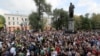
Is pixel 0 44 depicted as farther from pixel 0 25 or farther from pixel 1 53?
pixel 0 25

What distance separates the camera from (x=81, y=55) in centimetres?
1593

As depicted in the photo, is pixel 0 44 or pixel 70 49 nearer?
pixel 70 49

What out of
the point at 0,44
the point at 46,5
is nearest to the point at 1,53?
the point at 0,44

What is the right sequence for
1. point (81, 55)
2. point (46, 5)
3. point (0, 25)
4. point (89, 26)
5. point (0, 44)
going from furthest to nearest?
1. point (0, 25)
2. point (89, 26)
3. point (46, 5)
4. point (0, 44)
5. point (81, 55)

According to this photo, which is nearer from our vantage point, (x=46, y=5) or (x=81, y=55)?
(x=81, y=55)

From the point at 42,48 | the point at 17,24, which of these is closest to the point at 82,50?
the point at 42,48

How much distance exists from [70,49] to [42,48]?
165 centimetres

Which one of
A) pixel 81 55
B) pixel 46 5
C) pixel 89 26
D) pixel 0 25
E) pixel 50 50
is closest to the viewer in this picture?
pixel 81 55

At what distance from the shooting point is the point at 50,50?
17.1 m

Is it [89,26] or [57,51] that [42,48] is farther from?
[89,26]

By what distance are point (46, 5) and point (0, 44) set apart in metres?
53.4

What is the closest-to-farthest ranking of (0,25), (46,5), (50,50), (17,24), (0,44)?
1. (50,50)
2. (0,44)
3. (46,5)
4. (0,25)
5. (17,24)

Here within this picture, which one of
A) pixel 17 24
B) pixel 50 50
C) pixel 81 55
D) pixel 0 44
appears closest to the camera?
pixel 81 55

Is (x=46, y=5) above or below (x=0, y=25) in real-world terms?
above
